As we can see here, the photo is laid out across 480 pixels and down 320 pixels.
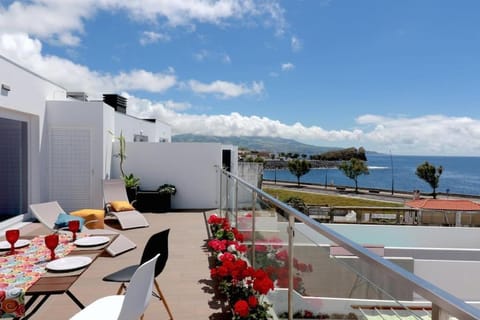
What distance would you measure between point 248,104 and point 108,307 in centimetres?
5041

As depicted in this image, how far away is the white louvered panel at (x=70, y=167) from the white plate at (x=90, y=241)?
5.05 meters

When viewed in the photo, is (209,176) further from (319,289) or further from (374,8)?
(374,8)

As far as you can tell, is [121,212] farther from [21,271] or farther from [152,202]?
[21,271]

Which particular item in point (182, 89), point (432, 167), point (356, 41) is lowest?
point (432, 167)

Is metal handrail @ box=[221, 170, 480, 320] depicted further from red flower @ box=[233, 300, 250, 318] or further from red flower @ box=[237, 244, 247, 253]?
red flower @ box=[237, 244, 247, 253]

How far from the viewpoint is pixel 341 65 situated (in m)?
30.1

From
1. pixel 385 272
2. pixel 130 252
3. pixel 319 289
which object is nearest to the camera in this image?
pixel 385 272

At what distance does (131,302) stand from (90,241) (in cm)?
118

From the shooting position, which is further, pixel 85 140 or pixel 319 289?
pixel 85 140

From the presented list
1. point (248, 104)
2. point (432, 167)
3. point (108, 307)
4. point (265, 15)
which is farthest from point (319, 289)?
point (248, 104)

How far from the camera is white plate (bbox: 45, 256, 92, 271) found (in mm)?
2240

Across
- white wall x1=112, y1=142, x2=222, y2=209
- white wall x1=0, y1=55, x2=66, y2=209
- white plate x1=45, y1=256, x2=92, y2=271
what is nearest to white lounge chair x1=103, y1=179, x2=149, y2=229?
white wall x1=0, y1=55, x2=66, y2=209

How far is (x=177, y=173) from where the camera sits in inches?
352

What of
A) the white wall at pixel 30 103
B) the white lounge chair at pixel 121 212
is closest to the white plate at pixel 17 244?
the white lounge chair at pixel 121 212
